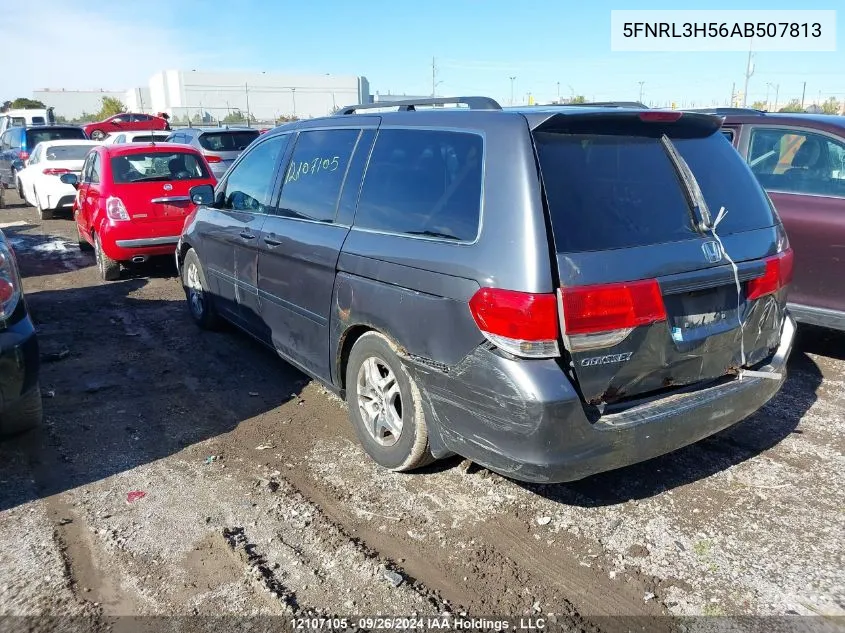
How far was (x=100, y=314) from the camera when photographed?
278 inches

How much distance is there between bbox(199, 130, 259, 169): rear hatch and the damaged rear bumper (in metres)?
13.0

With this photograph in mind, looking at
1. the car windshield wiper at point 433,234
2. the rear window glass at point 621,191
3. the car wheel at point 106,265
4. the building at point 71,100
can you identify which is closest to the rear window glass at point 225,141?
the car wheel at point 106,265

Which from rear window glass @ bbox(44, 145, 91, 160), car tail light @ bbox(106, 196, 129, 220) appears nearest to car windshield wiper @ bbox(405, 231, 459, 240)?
car tail light @ bbox(106, 196, 129, 220)

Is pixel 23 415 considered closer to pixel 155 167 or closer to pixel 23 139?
pixel 155 167

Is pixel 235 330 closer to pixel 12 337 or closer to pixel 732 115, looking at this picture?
pixel 12 337

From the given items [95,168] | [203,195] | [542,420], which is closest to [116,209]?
[95,168]

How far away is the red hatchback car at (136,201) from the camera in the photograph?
8.10m

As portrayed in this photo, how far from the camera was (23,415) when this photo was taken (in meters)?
3.75

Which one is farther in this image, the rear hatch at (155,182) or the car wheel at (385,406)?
the rear hatch at (155,182)

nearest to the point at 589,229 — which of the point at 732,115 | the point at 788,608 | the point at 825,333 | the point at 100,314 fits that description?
the point at 788,608

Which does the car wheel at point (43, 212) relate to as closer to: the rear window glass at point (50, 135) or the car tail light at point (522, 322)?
the rear window glass at point (50, 135)

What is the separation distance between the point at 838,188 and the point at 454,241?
3722mm

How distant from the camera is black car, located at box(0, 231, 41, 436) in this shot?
352cm

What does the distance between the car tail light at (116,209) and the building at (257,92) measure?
6077 cm
